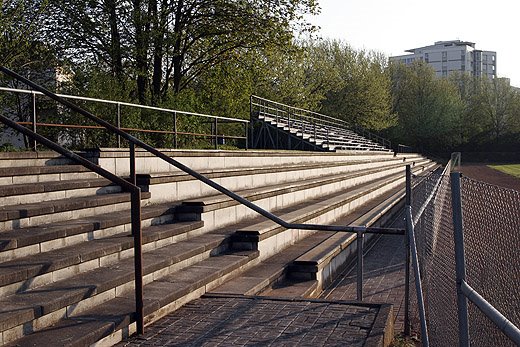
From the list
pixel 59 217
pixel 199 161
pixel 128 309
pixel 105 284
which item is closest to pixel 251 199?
pixel 199 161

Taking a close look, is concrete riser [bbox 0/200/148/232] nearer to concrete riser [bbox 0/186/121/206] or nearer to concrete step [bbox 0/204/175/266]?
concrete step [bbox 0/204/175/266]

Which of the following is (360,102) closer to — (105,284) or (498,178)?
(498,178)

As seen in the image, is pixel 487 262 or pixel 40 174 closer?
pixel 487 262

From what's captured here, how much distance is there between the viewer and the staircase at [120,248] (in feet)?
14.9

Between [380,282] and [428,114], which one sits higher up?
[428,114]

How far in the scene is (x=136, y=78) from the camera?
56.7ft

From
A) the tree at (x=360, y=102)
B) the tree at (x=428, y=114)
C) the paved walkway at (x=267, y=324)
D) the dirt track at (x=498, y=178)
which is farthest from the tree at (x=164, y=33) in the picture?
the tree at (x=428, y=114)

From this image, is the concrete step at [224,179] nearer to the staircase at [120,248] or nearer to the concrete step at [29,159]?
the staircase at [120,248]

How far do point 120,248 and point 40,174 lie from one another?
1843mm

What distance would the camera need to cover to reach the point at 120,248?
586 cm

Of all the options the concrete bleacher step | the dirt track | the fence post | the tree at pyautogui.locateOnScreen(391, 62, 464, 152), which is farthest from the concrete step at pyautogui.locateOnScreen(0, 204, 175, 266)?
the tree at pyautogui.locateOnScreen(391, 62, 464, 152)

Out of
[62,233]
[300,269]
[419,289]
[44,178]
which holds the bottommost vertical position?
[300,269]

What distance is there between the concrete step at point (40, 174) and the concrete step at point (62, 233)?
874mm

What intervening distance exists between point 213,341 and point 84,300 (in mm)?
1112
